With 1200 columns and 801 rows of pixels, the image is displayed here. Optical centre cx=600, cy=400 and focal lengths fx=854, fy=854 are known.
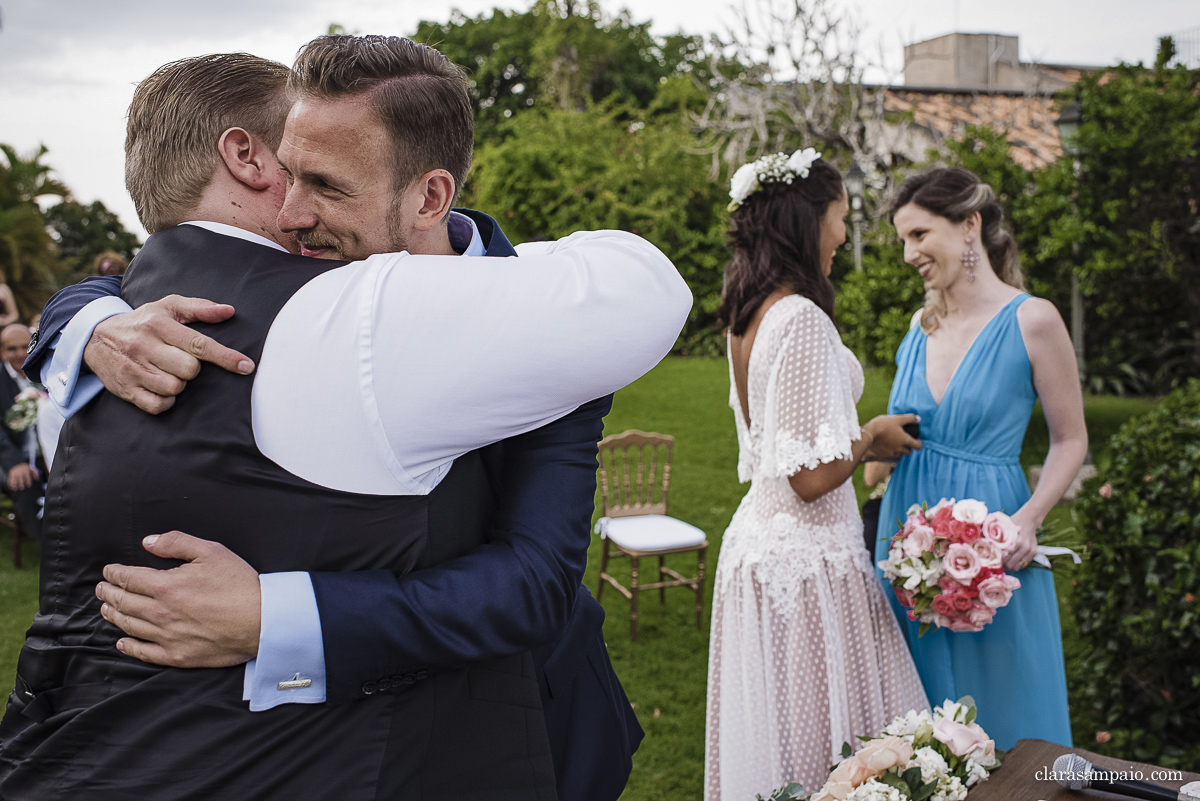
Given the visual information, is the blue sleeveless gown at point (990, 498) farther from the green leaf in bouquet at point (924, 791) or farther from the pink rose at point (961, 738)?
the green leaf in bouquet at point (924, 791)

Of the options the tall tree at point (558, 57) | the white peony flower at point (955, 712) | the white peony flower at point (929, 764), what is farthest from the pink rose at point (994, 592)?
the tall tree at point (558, 57)

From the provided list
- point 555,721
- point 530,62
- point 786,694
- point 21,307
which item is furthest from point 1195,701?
point 530,62

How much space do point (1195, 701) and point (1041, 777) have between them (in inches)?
85.9

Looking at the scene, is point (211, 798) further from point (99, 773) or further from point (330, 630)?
point (330, 630)

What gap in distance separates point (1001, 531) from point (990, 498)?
0.39 metres

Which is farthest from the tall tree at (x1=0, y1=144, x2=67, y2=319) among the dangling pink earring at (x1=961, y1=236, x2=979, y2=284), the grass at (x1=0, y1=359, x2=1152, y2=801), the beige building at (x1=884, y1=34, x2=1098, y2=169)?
the dangling pink earring at (x1=961, y1=236, x2=979, y2=284)

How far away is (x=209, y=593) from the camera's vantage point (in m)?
1.06

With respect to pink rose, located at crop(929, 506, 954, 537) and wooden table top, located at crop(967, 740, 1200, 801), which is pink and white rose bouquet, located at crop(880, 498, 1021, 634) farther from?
wooden table top, located at crop(967, 740, 1200, 801)

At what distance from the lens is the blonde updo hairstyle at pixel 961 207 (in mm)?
3199

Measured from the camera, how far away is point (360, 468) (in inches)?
42.1

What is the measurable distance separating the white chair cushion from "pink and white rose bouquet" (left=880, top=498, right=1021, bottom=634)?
120 inches

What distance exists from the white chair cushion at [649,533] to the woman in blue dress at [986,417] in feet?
8.55

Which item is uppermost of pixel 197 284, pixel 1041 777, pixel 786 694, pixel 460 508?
pixel 197 284

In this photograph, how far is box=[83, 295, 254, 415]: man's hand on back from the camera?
105 centimetres
